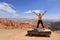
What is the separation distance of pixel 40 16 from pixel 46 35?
2044 mm

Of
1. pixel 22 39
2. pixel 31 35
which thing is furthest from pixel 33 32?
pixel 22 39

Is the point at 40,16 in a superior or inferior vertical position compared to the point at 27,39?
superior

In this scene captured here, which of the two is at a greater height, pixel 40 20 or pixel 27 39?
pixel 40 20

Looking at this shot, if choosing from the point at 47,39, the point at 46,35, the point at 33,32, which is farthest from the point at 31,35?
the point at 47,39

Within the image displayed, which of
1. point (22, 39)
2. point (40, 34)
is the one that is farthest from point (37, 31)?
point (22, 39)

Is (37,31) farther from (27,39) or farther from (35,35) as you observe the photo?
(27,39)

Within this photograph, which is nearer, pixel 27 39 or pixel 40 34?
pixel 27 39

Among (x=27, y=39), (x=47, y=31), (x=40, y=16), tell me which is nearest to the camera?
(x=27, y=39)

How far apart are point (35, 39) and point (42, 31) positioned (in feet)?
5.96

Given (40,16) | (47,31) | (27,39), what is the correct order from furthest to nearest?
(40,16) < (47,31) < (27,39)

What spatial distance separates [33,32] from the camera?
45.5 ft

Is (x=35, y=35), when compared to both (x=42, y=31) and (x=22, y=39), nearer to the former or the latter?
(x=42, y=31)

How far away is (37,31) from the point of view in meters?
13.7

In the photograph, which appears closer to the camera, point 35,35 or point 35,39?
point 35,39
